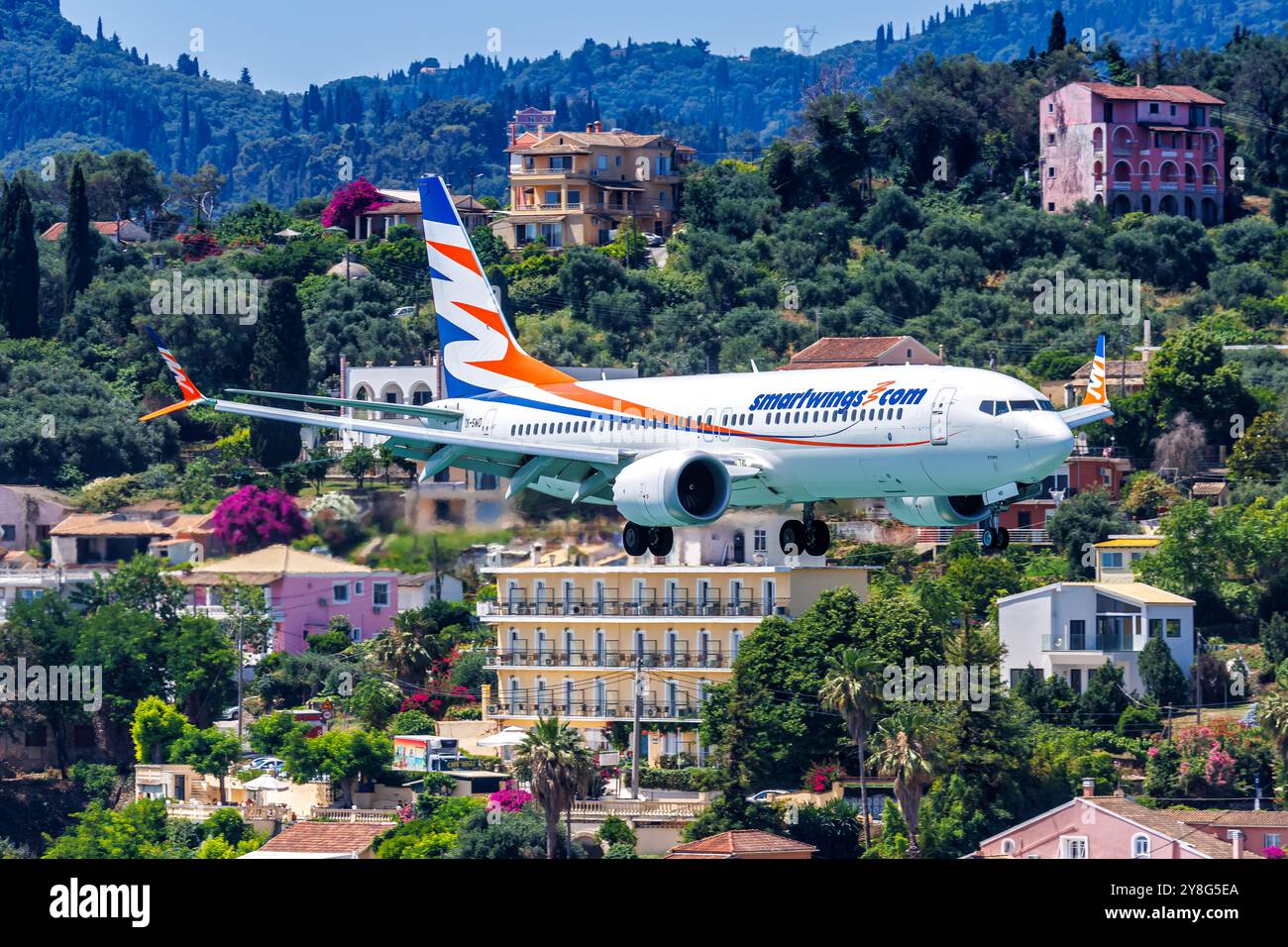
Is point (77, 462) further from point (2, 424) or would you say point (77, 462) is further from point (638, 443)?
point (638, 443)

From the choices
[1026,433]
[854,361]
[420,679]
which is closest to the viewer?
[1026,433]

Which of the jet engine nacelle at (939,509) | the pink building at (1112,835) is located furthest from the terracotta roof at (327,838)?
the jet engine nacelle at (939,509)

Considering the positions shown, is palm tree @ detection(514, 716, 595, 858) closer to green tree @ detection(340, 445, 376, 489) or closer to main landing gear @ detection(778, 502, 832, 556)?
main landing gear @ detection(778, 502, 832, 556)

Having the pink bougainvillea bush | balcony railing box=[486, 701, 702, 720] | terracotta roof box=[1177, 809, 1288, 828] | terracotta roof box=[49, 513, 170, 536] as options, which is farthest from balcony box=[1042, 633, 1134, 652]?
terracotta roof box=[49, 513, 170, 536]
